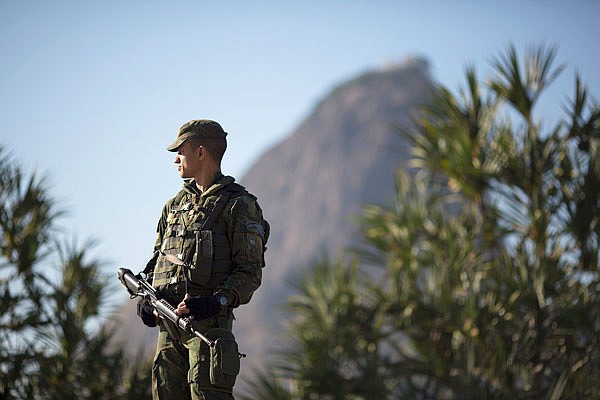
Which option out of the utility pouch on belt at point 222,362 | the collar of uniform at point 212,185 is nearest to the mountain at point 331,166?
the collar of uniform at point 212,185

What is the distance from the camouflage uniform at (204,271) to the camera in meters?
4.64

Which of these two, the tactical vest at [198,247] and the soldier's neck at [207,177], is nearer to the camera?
the tactical vest at [198,247]

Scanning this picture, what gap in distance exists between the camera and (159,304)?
464cm

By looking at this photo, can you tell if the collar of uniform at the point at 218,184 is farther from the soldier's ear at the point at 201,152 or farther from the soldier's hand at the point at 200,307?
the soldier's hand at the point at 200,307

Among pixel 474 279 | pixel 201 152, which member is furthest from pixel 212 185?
pixel 474 279

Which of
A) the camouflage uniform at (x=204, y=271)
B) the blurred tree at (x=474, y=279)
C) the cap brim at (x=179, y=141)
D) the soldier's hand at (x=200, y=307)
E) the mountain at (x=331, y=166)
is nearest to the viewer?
the soldier's hand at (x=200, y=307)

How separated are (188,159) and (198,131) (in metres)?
0.15

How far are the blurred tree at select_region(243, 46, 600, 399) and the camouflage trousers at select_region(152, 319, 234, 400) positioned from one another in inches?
237

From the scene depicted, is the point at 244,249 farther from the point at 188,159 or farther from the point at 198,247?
the point at 188,159

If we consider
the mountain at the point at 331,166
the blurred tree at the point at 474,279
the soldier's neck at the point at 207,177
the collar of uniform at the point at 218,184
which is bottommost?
the collar of uniform at the point at 218,184

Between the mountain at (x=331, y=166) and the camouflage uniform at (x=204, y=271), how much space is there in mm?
96811

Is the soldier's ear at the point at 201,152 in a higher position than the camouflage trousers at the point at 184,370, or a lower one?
higher

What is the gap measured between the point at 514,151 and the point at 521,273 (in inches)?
62.0

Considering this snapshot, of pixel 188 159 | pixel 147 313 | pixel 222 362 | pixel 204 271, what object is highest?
pixel 188 159
